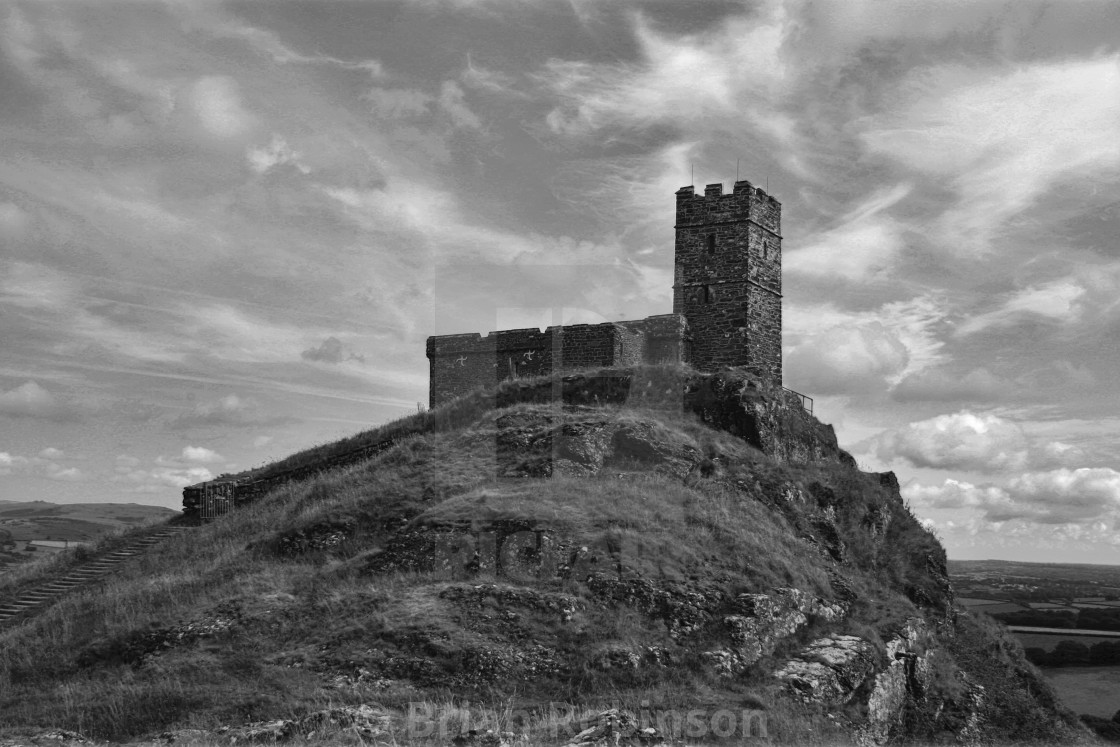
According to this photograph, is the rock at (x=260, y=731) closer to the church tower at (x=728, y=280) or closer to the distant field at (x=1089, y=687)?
the church tower at (x=728, y=280)

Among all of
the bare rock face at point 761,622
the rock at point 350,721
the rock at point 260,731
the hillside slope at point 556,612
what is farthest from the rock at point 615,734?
the bare rock face at point 761,622

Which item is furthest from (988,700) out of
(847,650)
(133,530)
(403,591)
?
(133,530)

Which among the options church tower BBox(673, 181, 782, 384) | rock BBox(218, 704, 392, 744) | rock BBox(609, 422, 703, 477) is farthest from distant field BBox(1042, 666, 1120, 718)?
rock BBox(218, 704, 392, 744)

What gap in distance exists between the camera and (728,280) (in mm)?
38844

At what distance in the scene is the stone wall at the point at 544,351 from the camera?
3947 cm

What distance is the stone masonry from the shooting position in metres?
38.7

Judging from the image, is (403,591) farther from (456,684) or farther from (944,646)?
(944,646)

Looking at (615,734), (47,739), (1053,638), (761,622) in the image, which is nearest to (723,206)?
(761,622)

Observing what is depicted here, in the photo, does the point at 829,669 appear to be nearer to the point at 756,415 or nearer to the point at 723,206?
the point at 756,415

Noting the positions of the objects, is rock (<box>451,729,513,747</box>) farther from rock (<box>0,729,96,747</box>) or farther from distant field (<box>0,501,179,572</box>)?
distant field (<box>0,501,179,572</box>)

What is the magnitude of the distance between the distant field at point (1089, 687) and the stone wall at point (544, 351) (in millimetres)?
28420

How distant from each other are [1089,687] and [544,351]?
42.8 meters

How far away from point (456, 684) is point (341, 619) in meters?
3.81

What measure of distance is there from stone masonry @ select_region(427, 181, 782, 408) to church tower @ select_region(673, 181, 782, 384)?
0.14 feet
